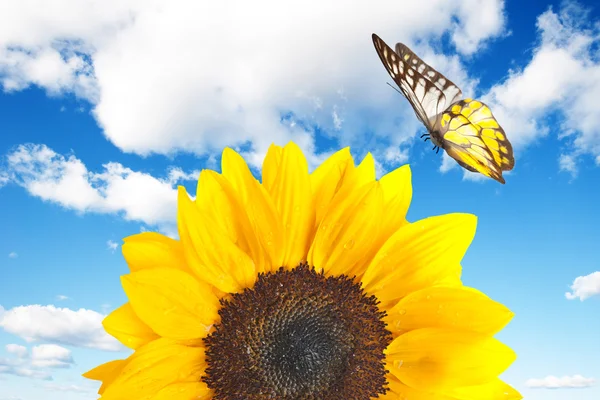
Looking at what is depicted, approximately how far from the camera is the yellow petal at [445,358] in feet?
10.6

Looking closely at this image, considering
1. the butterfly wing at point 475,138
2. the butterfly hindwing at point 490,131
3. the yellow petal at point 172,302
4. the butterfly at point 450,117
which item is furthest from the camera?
the butterfly hindwing at point 490,131

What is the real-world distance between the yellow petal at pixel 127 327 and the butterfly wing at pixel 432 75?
3.13m

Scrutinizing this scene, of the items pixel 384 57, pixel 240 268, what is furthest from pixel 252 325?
pixel 384 57

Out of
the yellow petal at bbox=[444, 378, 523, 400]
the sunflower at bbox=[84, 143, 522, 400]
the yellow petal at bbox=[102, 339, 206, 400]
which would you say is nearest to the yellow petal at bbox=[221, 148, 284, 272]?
the sunflower at bbox=[84, 143, 522, 400]

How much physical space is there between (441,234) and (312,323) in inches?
32.5

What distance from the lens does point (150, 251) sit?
2.94 meters

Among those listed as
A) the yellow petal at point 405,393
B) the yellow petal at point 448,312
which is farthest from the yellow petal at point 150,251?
the yellow petal at point 405,393

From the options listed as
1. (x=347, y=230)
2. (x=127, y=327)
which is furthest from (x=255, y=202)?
(x=127, y=327)

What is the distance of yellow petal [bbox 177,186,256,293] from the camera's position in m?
2.96

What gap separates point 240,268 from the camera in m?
3.24

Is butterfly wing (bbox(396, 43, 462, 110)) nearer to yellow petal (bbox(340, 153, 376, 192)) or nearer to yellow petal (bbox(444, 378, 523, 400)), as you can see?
yellow petal (bbox(340, 153, 376, 192))

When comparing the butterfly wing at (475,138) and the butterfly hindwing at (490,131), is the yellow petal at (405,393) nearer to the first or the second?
the butterfly wing at (475,138)

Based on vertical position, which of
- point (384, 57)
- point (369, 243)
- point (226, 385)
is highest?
point (384, 57)

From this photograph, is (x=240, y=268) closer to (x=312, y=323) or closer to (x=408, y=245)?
(x=312, y=323)
